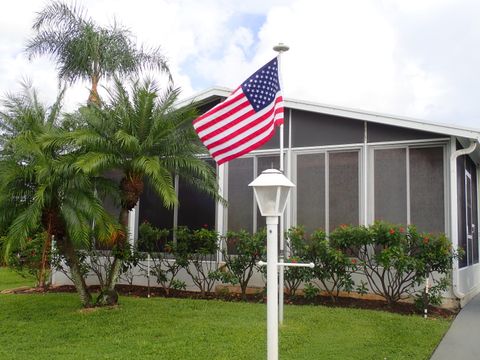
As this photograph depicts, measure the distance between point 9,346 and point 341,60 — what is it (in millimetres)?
13488

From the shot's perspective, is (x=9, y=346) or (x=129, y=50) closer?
(x=9, y=346)

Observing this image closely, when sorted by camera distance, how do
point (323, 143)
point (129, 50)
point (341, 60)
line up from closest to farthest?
point (323, 143), point (341, 60), point (129, 50)

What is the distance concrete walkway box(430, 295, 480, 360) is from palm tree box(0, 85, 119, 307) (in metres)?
4.91

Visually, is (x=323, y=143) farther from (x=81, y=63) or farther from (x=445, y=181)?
(x=81, y=63)

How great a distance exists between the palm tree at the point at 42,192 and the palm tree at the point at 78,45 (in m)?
9.29

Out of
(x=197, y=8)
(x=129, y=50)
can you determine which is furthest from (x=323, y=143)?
(x=129, y=50)

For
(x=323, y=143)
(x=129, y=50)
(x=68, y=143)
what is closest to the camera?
(x=68, y=143)

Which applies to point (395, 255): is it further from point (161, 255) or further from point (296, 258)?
point (161, 255)

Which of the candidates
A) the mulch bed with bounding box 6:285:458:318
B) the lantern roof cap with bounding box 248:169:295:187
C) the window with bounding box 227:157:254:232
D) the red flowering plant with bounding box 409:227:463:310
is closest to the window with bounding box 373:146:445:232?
the red flowering plant with bounding box 409:227:463:310

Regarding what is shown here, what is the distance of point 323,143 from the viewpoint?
32.9 ft

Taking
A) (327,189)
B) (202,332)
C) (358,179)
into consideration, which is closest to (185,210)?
(327,189)

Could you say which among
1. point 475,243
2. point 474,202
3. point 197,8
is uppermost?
point 197,8

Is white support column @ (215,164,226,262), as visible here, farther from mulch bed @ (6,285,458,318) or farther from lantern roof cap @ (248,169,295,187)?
lantern roof cap @ (248,169,295,187)

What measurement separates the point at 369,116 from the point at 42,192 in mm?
5688
